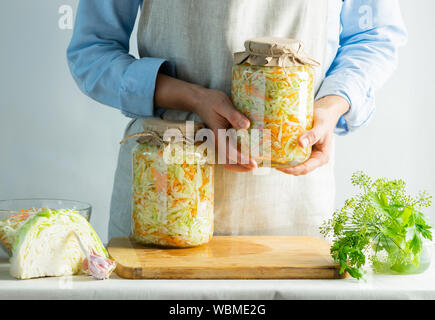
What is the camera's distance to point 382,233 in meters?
0.82

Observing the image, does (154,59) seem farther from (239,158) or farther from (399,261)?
(399,261)

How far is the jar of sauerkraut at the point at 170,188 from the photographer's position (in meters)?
0.86

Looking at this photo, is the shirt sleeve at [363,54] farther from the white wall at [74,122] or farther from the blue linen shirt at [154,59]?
the white wall at [74,122]

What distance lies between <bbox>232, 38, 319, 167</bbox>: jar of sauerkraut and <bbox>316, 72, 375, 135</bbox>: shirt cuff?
0.56 feet

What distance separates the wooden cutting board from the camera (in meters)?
0.81

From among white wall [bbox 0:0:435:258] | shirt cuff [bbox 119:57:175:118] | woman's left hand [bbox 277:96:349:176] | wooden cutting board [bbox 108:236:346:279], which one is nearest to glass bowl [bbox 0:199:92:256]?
wooden cutting board [bbox 108:236:346:279]

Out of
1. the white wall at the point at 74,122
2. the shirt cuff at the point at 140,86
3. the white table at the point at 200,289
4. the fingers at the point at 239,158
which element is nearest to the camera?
the white table at the point at 200,289

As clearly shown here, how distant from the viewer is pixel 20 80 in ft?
5.87

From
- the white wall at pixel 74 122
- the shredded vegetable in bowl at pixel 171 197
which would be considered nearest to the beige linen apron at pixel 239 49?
the shredded vegetable in bowl at pixel 171 197

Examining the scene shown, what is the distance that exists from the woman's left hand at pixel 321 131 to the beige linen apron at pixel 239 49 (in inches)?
3.9

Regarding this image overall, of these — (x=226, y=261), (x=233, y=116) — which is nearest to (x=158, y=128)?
(x=233, y=116)

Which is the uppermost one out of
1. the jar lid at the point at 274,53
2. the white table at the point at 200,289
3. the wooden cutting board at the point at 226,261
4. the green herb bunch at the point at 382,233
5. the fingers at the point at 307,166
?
the jar lid at the point at 274,53

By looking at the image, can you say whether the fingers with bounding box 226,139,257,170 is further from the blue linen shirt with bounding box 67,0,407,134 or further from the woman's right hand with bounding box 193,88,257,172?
the blue linen shirt with bounding box 67,0,407,134
